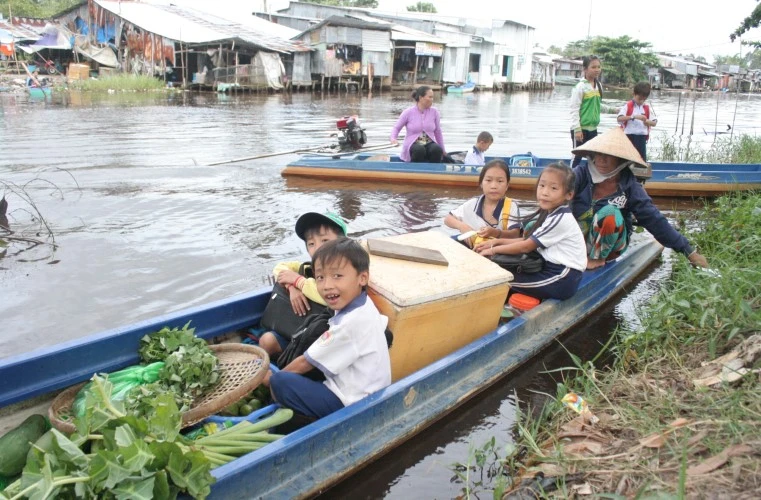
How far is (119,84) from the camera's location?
30109 millimetres

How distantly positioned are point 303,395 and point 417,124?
7.97 metres

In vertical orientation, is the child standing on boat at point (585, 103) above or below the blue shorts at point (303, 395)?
above

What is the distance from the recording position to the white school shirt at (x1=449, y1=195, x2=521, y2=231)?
5.30m

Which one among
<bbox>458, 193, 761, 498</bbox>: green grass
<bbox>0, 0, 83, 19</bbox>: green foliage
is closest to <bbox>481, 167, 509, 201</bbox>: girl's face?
<bbox>458, 193, 761, 498</bbox>: green grass

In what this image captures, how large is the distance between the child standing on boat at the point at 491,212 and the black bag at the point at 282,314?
182 cm

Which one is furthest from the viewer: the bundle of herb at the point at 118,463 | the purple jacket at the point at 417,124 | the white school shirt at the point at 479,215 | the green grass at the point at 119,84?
the green grass at the point at 119,84

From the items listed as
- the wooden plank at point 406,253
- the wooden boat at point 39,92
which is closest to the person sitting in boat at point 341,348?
the wooden plank at point 406,253

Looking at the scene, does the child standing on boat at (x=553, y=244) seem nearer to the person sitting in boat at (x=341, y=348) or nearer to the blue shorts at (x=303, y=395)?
the person sitting in boat at (x=341, y=348)

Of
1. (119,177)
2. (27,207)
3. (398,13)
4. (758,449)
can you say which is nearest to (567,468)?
(758,449)

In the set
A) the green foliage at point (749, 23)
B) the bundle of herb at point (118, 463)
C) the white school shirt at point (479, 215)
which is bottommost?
the bundle of herb at point (118, 463)

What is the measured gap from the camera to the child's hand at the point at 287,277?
4.04 m

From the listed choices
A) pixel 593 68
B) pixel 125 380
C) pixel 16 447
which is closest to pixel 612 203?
pixel 125 380

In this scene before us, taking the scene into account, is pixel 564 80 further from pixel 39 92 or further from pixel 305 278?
pixel 305 278

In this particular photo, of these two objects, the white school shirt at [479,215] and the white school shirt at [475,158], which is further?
the white school shirt at [475,158]
